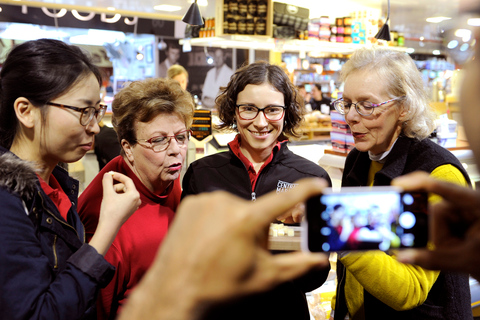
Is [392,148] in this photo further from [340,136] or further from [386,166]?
[340,136]

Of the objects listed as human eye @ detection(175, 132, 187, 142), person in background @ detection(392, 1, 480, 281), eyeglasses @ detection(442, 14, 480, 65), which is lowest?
human eye @ detection(175, 132, 187, 142)

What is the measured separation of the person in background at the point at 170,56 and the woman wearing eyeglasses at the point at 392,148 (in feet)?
27.7

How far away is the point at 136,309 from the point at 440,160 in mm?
1259

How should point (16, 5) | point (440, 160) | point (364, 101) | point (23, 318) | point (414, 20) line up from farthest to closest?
1. point (414, 20)
2. point (16, 5)
3. point (364, 101)
4. point (440, 160)
5. point (23, 318)

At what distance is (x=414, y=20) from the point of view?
32.8 ft

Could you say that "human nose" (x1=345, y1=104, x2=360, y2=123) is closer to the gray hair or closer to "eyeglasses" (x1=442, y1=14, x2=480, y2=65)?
the gray hair

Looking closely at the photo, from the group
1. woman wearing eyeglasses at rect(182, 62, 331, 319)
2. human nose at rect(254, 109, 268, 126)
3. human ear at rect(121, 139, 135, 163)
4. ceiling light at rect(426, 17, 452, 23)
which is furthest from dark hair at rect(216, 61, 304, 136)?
ceiling light at rect(426, 17, 452, 23)

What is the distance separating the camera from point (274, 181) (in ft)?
6.03

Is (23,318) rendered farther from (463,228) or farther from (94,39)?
(94,39)

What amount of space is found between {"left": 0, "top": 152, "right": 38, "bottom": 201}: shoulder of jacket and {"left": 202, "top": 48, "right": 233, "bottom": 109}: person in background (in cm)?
915

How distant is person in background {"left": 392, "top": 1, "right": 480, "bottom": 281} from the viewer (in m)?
0.46

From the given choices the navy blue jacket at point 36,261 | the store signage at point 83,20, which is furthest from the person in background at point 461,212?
the store signage at point 83,20

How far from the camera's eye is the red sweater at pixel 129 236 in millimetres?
1572

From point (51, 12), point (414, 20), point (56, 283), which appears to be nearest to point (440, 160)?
point (56, 283)
